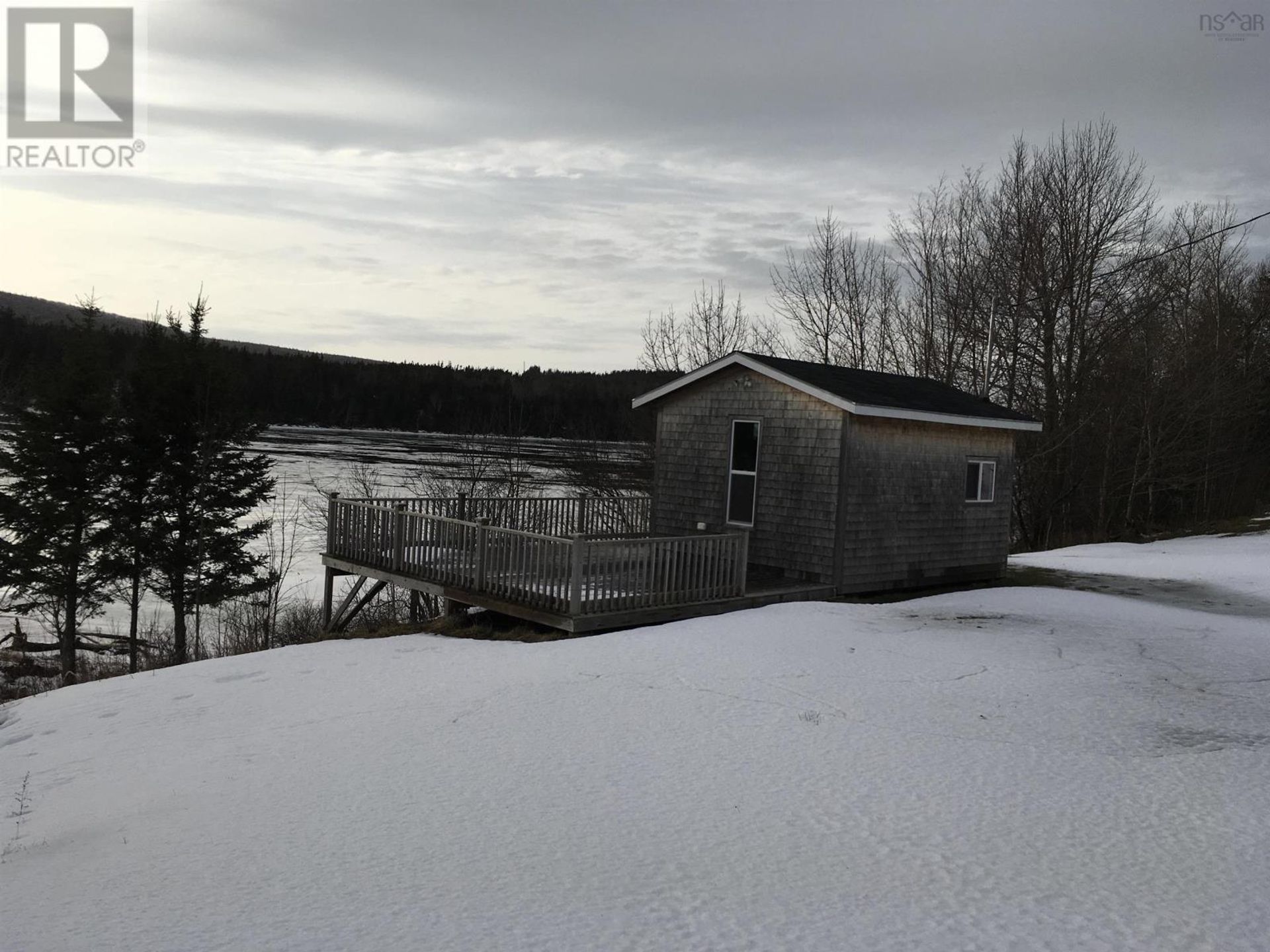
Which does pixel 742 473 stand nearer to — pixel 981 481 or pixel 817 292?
pixel 981 481

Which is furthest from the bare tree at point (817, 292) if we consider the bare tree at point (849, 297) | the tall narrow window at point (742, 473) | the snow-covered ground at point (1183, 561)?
the tall narrow window at point (742, 473)

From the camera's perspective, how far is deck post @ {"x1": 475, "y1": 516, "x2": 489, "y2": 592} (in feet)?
37.8

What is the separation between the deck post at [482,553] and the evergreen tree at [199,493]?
1142 centimetres

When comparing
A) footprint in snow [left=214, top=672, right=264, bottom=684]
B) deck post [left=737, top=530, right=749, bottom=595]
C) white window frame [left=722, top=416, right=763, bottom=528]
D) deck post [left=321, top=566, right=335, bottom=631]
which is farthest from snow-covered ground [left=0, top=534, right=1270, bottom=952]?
deck post [left=321, top=566, right=335, bottom=631]

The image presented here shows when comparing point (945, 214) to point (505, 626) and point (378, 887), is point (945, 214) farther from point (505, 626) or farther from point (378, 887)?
point (378, 887)

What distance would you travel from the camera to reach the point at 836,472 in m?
12.6

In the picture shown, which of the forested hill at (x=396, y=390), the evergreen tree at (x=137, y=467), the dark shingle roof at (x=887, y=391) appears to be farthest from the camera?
the forested hill at (x=396, y=390)

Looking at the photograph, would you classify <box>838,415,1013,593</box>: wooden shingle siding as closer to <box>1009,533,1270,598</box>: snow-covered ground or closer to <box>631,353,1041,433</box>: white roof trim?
<box>631,353,1041,433</box>: white roof trim

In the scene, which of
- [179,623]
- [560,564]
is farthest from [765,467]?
[179,623]

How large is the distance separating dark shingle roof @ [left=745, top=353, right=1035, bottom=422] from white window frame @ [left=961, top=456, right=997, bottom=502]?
0.74 m

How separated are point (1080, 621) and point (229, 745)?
9.59 m

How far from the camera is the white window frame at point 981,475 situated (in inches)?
585

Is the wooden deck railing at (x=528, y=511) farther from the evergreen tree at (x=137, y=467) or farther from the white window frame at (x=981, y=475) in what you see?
the evergreen tree at (x=137, y=467)

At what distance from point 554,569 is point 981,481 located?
8.14m
